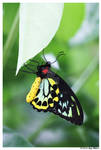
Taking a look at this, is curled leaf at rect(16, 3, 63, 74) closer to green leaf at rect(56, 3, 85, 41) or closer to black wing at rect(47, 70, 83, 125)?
black wing at rect(47, 70, 83, 125)

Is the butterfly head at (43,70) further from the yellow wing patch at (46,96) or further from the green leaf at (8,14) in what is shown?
the green leaf at (8,14)

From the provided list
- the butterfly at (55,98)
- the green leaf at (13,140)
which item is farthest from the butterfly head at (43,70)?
the green leaf at (13,140)

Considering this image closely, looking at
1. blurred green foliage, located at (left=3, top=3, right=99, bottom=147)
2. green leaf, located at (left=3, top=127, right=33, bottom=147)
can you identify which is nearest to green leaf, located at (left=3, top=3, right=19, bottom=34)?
blurred green foliage, located at (left=3, top=3, right=99, bottom=147)

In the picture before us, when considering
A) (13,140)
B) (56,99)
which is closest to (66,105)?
(56,99)

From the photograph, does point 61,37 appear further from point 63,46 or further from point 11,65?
point 11,65

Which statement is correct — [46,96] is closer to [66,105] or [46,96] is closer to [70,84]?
[66,105]

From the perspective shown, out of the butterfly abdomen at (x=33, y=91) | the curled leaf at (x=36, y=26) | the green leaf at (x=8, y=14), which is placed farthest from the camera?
the green leaf at (x=8, y=14)

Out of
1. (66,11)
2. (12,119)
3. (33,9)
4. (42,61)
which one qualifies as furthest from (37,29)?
(12,119)
